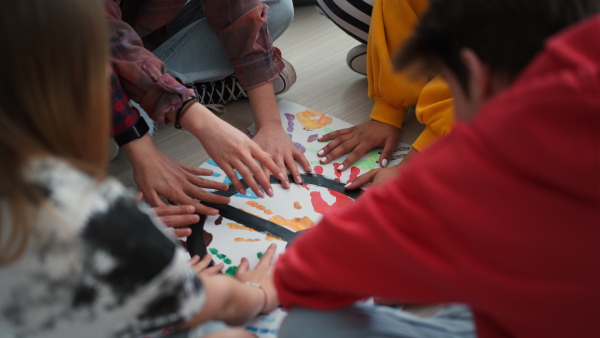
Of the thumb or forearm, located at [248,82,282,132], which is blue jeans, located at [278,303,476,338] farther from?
forearm, located at [248,82,282,132]

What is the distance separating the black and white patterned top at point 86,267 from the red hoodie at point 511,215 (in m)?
0.18

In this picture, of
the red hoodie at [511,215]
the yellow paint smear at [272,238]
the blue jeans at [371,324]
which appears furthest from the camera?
the yellow paint smear at [272,238]

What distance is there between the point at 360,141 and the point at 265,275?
41 centimetres

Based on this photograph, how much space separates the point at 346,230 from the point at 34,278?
279 mm

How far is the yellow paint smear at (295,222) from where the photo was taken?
0.93 metres

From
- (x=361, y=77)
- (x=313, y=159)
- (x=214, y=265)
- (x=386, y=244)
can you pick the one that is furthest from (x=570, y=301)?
(x=361, y=77)

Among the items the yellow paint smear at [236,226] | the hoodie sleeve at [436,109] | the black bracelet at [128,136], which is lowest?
the yellow paint smear at [236,226]

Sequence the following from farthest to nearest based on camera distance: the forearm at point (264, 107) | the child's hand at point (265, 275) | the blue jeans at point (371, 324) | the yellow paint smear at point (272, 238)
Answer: the forearm at point (264, 107), the yellow paint smear at point (272, 238), the child's hand at point (265, 275), the blue jeans at point (371, 324)

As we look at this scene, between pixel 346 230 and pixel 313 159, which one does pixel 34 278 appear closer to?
pixel 346 230

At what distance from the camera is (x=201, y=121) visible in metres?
0.96

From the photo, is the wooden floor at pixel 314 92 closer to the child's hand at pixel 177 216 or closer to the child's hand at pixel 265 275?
the child's hand at pixel 177 216

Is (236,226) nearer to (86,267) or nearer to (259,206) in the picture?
(259,206)

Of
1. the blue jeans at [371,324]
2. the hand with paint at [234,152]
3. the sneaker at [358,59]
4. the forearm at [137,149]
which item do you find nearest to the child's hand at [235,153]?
the hand with paint at [234,152]

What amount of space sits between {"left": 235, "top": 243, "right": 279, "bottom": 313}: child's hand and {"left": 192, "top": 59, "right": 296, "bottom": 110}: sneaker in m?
0.52
